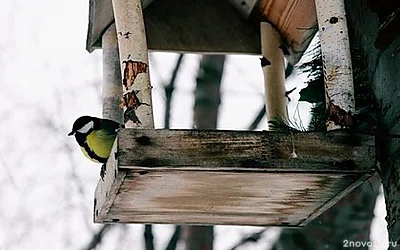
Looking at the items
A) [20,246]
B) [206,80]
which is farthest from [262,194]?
[20,246]

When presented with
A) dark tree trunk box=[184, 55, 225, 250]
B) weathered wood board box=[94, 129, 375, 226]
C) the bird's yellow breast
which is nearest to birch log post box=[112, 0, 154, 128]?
weathered wood board box=[94, 129, 375, 226]

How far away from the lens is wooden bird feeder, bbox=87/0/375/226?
163cm

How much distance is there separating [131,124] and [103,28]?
0.76m

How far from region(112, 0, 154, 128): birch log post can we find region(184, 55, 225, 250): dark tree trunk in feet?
8.49

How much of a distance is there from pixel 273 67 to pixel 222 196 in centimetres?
69

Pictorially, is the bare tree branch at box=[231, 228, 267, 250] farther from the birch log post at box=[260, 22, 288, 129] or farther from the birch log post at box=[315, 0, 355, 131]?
the birch log post at box=[315, 0, 355, 131]

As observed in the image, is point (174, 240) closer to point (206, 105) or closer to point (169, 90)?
point (206, 105)

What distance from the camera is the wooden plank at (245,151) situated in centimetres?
162

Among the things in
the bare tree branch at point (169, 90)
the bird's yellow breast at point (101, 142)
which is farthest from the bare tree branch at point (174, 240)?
the bird's yellow breast at point (101, 142)

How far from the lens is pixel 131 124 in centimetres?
177

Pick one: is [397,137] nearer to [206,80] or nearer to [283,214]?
[283,214]

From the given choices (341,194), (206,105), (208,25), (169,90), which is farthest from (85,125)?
(169,90)

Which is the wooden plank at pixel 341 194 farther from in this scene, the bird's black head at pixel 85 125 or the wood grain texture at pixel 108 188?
the bird's black head at pixel 85 125

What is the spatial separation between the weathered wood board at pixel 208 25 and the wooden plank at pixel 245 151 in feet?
2.69
